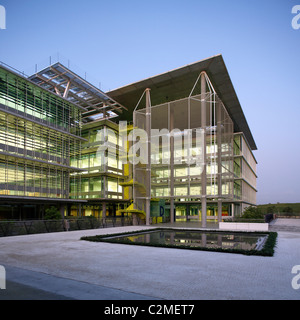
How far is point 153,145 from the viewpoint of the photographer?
1813 inches

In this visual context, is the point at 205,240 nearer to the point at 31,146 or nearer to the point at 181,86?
the point at 181,86

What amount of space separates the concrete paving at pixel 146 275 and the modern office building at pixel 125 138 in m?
22.3

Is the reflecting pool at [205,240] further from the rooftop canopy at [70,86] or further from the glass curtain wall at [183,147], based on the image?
the rooftop canopy at [70,86]

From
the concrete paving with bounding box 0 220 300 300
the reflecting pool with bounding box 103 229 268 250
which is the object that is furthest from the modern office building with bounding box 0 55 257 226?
the concrete paving with bounding box 0 220 300 300

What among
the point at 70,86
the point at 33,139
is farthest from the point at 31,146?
the point at 70,86

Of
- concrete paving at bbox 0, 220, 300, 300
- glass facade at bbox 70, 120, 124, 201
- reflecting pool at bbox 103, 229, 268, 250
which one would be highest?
glass facade at bbox 70, 120, 124, 201

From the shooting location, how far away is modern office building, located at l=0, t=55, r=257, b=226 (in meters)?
35.1

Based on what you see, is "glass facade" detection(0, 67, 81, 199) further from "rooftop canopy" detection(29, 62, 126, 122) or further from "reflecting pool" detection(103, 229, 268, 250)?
"reflecting pool" detection(103, 229, 268, 250)

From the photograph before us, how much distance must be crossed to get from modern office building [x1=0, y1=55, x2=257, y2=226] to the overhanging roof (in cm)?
14

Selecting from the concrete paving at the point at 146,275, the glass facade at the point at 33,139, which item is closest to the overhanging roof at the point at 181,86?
the glass facade at the point at 33,139

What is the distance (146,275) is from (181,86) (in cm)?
3520

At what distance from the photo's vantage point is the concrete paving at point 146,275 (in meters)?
7.16

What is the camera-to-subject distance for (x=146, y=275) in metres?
9.26
